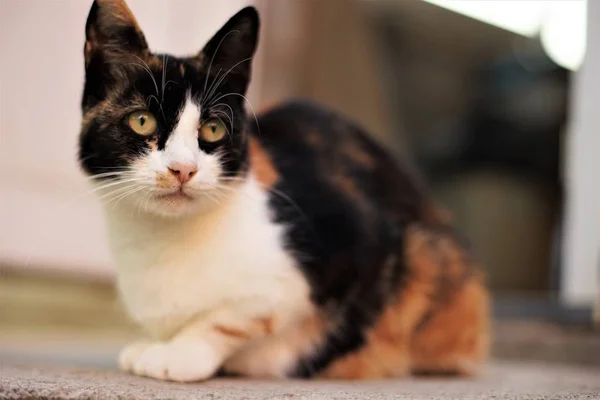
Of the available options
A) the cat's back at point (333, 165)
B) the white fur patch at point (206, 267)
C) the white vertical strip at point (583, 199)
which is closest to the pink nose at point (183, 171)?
the white fur patch at point (206, 267)

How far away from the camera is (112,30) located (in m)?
0.73

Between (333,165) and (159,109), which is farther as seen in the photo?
(333,165)

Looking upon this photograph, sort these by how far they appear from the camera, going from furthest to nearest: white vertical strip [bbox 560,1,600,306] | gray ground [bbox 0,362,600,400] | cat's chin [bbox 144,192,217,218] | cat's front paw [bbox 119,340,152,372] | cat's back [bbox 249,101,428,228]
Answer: white vertical strip [bbox 560,1,600,306] → cat's back [bbox 249,101,428,228] → cat's front paw [bbox 119,340,152,372] → cat's chin [bbox 144,192,217,218] → gray ground [bbox 0,362,600,400]

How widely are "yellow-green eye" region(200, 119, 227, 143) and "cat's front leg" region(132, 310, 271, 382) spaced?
0.26 metres

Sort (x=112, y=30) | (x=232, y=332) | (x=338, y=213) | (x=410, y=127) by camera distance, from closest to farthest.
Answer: (x=112, y=30), (x=232, y=332), (x=338, y=213), (x=410, y=127)

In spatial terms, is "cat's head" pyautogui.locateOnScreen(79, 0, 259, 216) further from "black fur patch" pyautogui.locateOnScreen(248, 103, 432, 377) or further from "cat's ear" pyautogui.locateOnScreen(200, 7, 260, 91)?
"black fur patch" pyautogui.locateOnScreen(248, 103, 432, 377)

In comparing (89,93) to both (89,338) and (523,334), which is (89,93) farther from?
(523,334)

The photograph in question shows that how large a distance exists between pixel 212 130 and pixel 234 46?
106mm

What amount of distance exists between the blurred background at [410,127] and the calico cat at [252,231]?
0.05 m

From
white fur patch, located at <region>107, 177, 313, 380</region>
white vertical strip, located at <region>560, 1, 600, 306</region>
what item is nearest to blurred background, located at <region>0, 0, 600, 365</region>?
white vertical strip, located at <region>560, 1, 600, 306</region>

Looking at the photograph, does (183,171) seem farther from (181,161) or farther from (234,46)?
(234,46)

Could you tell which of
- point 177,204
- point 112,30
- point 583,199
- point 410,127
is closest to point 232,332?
point 177,204

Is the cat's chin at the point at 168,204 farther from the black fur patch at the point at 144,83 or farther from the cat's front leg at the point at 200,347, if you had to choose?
the cat's front leg at the point at 200,347

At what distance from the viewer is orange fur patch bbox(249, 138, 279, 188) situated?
99cm
